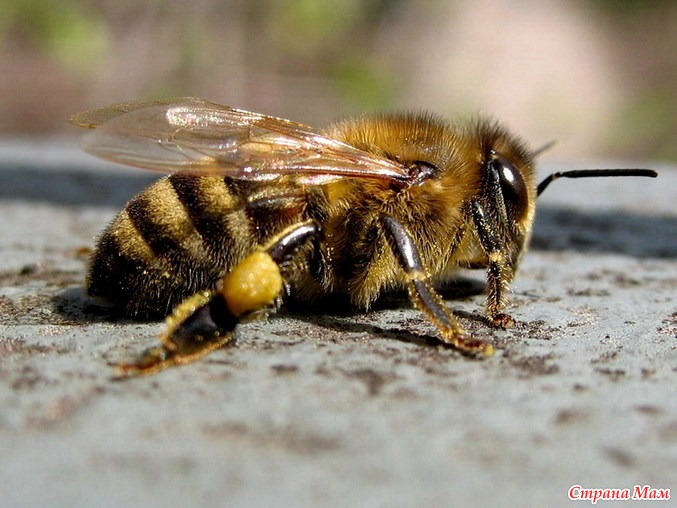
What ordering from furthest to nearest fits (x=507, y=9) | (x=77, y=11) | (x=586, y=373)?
(x=507, y=9) < (x=77, y=11) < (x=586, y=373)

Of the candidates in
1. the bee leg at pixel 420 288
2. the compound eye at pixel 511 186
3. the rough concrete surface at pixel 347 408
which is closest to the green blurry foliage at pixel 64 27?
the rough concrete surface at pixel 347 408

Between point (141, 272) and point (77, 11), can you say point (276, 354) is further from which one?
point (77, 11)

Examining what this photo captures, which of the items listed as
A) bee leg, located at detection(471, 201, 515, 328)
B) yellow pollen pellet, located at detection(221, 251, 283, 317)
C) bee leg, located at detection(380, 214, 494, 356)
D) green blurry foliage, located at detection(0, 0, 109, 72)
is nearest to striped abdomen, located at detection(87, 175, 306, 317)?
yellow pollen pellet, located at detection(221, 251, 283, 317)

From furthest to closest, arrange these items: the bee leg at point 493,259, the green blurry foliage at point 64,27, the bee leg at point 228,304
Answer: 1. the green blurry foliage at point 64,27
2. the bee leg at point 493,259
3. the bee leg at point 228,304

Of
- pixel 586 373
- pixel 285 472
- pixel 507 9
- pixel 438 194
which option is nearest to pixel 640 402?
pixel 586 373

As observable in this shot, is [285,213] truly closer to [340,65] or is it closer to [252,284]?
[252,284]

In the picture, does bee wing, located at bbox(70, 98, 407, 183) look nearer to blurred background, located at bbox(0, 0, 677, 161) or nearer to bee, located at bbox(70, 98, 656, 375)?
bee, located at bbox(70, 98, 656, 375)

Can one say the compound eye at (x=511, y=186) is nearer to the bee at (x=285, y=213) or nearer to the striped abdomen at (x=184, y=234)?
the bee at (x=285, y=213)
